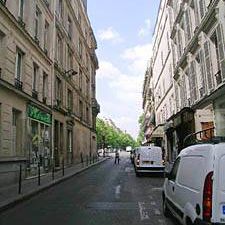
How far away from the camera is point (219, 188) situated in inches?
198

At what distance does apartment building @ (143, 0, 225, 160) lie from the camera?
1662cm

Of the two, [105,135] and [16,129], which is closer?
[16,129]

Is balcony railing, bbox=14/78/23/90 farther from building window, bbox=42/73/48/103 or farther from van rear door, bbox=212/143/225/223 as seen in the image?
van rear door, bbox=212/143/225/223

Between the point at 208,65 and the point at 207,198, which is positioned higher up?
the point at 208,65

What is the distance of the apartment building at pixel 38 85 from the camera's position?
1642cm

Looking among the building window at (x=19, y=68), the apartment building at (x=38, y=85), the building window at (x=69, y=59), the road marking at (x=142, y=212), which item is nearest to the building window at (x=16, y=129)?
the apartment building at (x=38, y=85)

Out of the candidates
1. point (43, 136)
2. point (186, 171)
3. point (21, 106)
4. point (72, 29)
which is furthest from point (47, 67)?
point (186, 171)

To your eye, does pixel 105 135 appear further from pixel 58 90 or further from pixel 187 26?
pixel 187 26

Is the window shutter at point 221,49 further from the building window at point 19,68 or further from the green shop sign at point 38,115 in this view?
the green shop sign at point 38,115

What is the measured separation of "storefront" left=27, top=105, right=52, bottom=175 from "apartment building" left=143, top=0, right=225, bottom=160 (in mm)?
9097

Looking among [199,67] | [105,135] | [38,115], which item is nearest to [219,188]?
[199,67]

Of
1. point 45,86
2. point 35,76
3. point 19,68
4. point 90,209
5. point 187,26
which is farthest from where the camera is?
point 45,86

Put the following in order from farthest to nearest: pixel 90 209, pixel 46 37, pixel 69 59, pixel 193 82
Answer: pixel 69 59
pixel 46 37
pixel 193 82
pixel 90 209

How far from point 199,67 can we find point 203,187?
17310 mm
